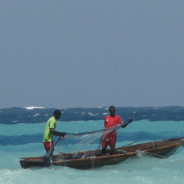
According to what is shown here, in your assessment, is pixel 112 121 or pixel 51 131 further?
pixel 112 121

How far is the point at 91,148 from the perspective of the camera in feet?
70.8

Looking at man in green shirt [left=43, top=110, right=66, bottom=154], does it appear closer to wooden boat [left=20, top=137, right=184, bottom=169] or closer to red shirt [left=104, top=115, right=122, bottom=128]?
wooden boat [left=20, top=137, right=184, bottom=169]

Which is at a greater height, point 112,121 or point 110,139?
point 112,121

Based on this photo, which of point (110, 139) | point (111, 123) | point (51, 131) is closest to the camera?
point (51, 131)

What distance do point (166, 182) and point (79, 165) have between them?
Result: 8.91 feet

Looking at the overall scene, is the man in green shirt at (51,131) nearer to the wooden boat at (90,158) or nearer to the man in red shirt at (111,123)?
the wooden boat at (90,158)

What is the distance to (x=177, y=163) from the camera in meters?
16.0

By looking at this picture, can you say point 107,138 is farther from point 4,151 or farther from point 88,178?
point 4,151

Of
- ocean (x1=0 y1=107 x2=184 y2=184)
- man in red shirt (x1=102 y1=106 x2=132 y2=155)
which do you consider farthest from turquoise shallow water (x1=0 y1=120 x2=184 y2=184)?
man in red shirt (x1=102 y1=106 x2=132 y2=155)

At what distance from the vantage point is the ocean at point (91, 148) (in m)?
13.2

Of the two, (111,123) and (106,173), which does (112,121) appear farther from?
(106,173)

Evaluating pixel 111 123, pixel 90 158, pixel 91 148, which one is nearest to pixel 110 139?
pixel 111 123

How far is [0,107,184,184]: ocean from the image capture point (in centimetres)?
1323

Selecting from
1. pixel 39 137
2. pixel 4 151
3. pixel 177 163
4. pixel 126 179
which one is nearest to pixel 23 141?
pixel 39 137
